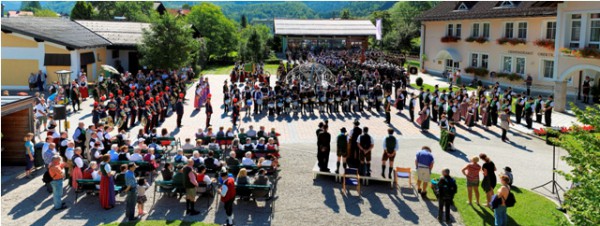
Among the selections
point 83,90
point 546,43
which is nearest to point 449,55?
point 546,43

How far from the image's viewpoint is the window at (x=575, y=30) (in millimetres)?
28203

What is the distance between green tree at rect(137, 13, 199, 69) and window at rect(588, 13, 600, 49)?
24727 millimetres

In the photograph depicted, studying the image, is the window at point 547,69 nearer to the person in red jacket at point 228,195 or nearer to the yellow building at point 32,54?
the person in red jacket at point 228,195

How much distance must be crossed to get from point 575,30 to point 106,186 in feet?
85.6

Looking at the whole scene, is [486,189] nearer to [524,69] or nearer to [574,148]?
[574,148]

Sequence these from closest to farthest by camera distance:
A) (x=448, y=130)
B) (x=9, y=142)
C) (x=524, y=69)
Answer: (x=9, y=142)
(x=448, y=130)
(x=524, y=69)

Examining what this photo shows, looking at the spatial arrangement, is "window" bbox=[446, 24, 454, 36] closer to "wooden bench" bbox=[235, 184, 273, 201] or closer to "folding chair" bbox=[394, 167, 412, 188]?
"folding chair" bbox=[394, 167, 412, 188]

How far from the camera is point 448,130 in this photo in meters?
18.8

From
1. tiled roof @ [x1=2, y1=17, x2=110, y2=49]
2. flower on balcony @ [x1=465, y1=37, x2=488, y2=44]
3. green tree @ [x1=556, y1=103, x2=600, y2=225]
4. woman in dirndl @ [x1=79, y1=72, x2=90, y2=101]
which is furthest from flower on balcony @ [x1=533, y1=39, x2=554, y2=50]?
tiled roof @ [x1=2, y1=17, x2=110, y2=49]

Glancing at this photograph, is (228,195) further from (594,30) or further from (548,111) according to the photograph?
(594,30)

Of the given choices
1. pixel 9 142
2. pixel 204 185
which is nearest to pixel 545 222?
pixel 204 185

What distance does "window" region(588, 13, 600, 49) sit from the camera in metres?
27.4

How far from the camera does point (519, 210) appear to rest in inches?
499

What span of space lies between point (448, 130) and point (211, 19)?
4773 cm
